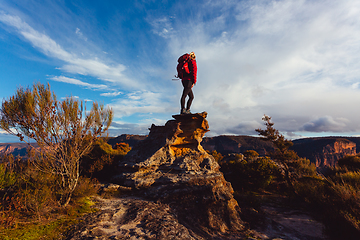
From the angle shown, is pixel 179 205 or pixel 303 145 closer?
pixel 179 205

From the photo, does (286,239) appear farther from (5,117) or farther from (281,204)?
(5,117)

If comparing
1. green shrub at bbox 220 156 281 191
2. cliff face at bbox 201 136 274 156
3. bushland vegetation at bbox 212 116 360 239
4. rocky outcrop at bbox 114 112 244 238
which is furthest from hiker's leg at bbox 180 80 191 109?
cliff face at bbox 201 136 274 156

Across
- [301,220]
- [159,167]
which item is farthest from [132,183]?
[301,220]

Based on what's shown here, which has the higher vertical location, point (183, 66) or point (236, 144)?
point (183, 66)

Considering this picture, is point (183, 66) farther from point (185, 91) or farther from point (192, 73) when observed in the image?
point (185, 91)

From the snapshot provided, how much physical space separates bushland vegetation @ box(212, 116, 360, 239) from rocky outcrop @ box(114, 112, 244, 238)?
3.47 m

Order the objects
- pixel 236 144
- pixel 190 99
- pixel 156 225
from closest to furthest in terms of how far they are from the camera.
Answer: pixel 156 225 → pixel 190 99 → pixel 236 144

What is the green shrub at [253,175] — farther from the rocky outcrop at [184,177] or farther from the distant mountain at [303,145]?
the distant mountain at [303,145]

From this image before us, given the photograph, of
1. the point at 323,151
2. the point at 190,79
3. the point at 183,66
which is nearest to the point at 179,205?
the point at 190,79

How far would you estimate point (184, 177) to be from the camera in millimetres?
8789

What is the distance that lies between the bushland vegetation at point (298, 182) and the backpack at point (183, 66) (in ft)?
29.7

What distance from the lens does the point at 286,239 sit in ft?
22.2

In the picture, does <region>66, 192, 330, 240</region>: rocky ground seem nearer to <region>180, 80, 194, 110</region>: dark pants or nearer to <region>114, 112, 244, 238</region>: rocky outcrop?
<region>114, 112, 244, 238</region>: rocky outcrop

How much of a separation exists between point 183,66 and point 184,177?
6.48m
